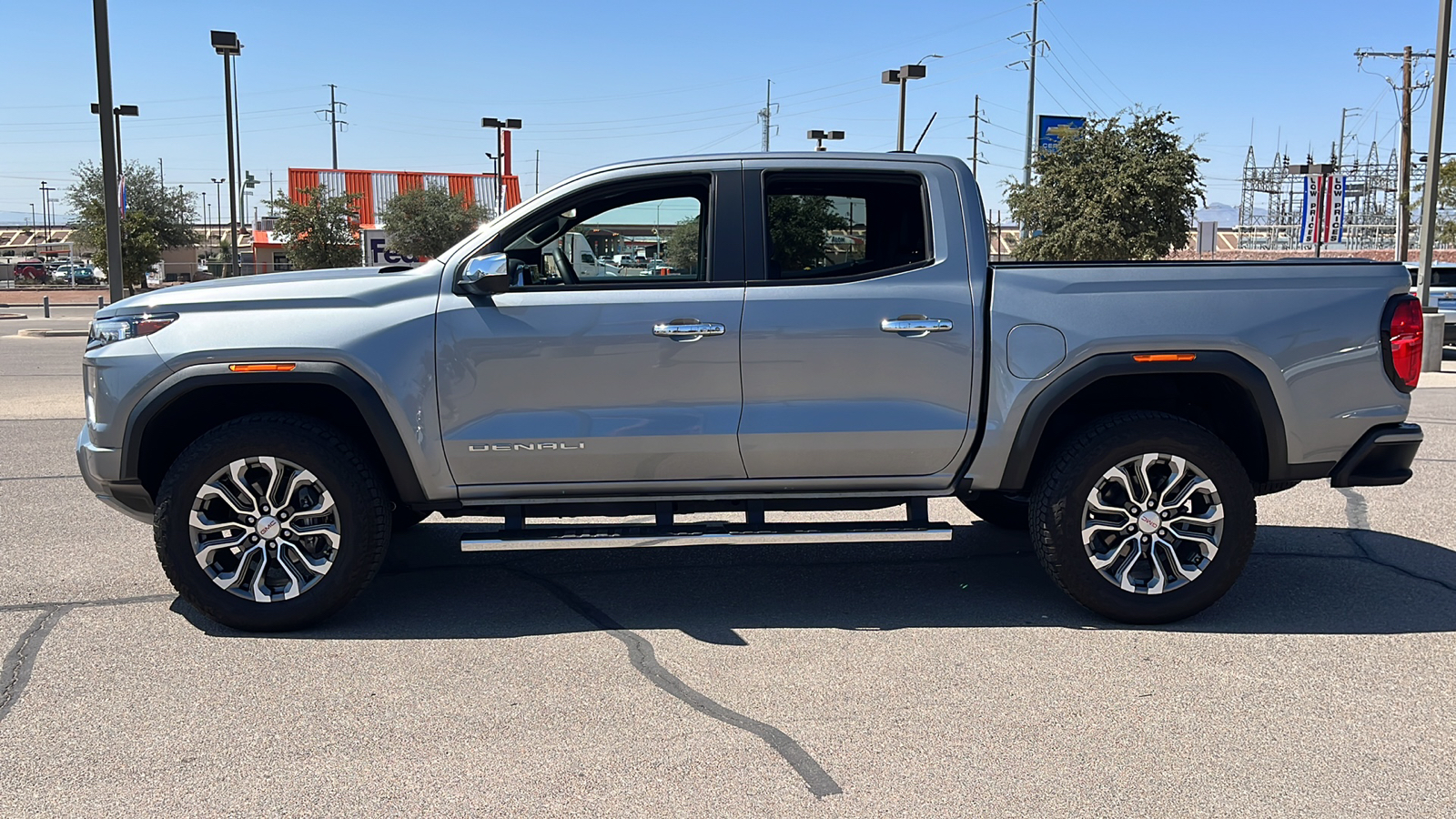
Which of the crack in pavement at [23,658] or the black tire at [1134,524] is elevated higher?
the black tire at [1134,524]

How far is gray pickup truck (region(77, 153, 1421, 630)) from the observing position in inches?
198

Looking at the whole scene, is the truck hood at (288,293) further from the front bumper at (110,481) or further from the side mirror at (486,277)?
the front bumper at (110,481)

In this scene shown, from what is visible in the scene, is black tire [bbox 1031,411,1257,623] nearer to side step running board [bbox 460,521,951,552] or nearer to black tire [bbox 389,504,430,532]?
side step running board [bbox 460,521,951,552]

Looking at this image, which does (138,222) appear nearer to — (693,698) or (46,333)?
(46,333)

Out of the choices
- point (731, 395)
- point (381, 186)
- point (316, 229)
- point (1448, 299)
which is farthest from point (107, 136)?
point (381, 186)

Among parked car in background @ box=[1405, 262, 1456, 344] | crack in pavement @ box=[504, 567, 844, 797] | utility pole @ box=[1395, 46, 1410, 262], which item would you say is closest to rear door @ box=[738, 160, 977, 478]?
crack in pavement @ box=[504, 567, 844, 797]

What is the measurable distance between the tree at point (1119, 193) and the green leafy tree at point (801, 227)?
24.1 m

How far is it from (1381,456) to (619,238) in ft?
11.3

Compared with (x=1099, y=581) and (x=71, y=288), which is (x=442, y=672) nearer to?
(x=1099, y=581)

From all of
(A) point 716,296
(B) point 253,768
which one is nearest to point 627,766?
(B) point 253,768

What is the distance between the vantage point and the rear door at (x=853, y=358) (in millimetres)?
5062

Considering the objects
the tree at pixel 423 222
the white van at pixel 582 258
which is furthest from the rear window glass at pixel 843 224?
the tree at pixel 423 222

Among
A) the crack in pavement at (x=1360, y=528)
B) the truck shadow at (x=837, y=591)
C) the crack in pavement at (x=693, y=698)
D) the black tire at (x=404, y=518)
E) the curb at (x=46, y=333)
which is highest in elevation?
the black tire at (x=404, y=518)

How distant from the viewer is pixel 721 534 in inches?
205
